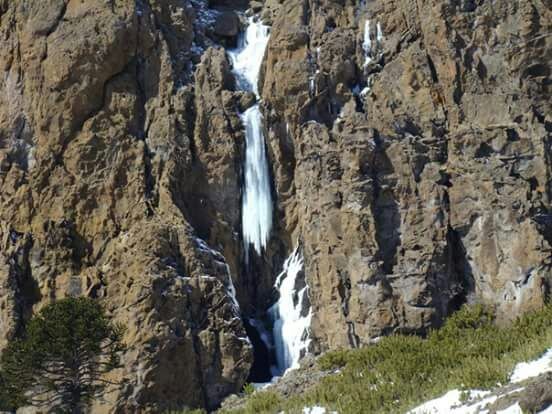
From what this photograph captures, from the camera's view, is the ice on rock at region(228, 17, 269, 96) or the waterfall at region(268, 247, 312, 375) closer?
the waterfall at region(268, 247, 312, 375)

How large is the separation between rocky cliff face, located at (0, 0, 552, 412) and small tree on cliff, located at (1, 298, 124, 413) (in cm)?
226

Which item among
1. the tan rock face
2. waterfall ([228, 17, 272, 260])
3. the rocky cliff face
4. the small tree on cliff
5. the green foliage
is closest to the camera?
the green foliage

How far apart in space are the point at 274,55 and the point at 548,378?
21.5 metres

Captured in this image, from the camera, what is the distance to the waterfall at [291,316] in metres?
31.6

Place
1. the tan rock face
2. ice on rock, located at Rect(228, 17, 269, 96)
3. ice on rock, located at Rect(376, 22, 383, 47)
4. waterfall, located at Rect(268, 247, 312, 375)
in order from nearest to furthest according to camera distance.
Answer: the tan rock face, waterfall, located at Rect(268, 247, 312, 375), ice on rock, located at Rect(376, 22, 383, 47), ice on rock, located at Rect(228, 17, 269, 96)

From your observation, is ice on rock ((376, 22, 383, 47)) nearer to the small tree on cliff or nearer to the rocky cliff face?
the rocky cliff face

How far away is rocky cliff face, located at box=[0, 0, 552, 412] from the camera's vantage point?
2925 centimetres

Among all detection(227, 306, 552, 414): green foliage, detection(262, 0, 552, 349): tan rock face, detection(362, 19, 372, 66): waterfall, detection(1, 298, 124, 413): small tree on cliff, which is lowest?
detection(227, 306, 552, 414): green foliage

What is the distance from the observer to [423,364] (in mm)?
24000

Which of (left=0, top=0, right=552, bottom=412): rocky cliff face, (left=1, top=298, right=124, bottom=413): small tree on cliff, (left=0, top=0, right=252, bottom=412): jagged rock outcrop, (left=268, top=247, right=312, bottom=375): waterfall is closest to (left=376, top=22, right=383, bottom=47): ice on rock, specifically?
(left=0, top=0, right=552, bottom=412): rocky cliff face

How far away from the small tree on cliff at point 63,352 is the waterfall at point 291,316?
6.58 metres

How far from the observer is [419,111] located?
32062mm

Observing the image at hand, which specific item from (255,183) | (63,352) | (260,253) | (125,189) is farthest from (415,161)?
(63,352)

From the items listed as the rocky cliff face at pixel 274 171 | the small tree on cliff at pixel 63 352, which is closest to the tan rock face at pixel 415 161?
the rocky cliff face at pixel 274 171
